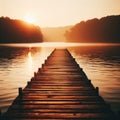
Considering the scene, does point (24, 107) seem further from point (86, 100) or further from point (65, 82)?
point (65, 82)

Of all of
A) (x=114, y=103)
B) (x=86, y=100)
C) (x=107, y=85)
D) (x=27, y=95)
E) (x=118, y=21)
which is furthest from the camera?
(x=118, y=21)

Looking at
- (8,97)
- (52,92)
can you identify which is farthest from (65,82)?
(8,97)

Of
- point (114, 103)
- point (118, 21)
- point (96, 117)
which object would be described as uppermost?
point (118, 21)

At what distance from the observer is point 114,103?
15.9m

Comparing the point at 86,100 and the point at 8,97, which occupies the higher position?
the point at 86,100

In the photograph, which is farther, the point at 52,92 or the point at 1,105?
the point at 1,105

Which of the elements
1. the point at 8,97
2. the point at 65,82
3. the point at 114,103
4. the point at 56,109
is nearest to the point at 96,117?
the point at 56,109

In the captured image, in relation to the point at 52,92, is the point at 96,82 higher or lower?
lower

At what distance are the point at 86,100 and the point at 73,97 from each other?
704 mm

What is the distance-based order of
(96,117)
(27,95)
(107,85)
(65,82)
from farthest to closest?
(107,85), (65,82), (27,95), (96,117)

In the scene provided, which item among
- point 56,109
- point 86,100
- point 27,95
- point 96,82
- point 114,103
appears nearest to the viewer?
point 56,109

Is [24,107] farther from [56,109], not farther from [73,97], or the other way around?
[73,97]

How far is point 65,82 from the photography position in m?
14.6

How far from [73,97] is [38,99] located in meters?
1.62
